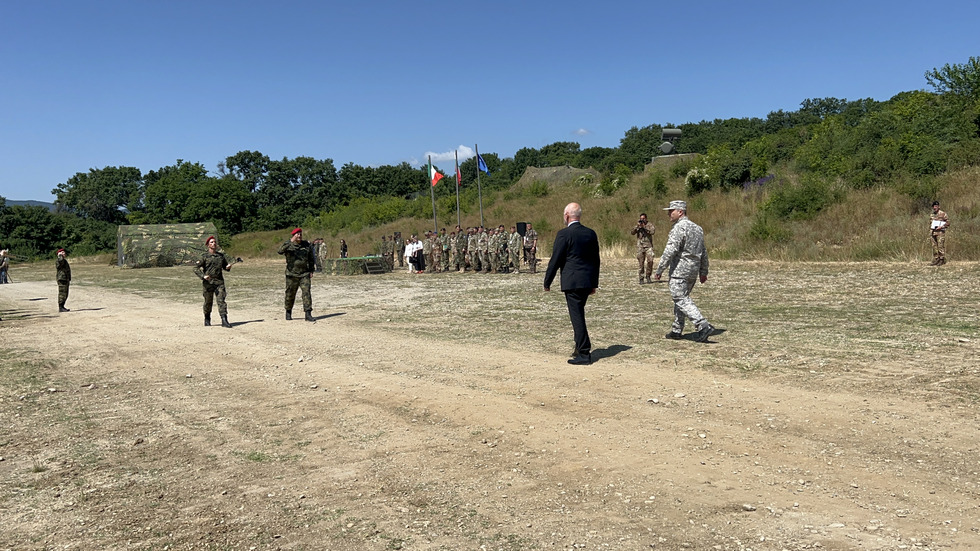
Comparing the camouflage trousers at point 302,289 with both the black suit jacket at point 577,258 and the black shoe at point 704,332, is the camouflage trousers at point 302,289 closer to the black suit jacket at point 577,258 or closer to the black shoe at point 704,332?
the black suit jacket at point 577,258

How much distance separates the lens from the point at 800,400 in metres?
6.39

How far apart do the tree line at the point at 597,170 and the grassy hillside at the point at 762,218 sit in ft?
2.75

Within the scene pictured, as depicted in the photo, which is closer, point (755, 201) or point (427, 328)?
point (427, 328)

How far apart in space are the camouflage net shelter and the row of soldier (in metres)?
22.1

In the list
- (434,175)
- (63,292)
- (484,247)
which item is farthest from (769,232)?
(63,292)

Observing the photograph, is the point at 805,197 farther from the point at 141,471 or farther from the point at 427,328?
the point at 141,471

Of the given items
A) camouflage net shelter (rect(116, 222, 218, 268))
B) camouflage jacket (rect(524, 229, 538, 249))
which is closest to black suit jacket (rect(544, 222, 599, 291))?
camouflage jacket (rect(524, 229, 538, 249))

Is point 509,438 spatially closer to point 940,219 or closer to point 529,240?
point 940,219

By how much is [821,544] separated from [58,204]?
11220 cm

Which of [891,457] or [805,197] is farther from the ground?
[805,197]

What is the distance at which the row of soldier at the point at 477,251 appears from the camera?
26.9m

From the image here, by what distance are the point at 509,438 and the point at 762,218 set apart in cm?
2487

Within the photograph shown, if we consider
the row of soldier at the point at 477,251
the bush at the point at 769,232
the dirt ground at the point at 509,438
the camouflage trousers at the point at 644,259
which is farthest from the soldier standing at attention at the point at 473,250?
the dirt ground at the point at 509,438

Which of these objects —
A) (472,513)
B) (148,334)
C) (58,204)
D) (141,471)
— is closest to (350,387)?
(141,471)
